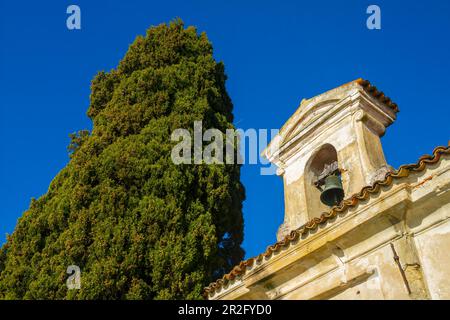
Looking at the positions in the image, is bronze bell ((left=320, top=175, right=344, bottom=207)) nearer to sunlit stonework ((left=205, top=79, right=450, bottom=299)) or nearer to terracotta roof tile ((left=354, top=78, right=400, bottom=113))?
sunlit stonework ((left=205, top=79, right=450, bottom=299))

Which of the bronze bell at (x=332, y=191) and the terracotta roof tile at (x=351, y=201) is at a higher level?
the bronze bell at (x=332, y=191)

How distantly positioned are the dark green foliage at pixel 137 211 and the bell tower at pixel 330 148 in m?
1.51

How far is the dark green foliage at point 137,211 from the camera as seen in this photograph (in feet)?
27.6

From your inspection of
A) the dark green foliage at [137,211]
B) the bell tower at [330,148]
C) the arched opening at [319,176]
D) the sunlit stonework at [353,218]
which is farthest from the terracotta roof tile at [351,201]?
the arched opening at [319,176]

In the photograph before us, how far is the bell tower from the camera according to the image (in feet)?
25.8

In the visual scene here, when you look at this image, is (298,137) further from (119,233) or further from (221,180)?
(119,233)

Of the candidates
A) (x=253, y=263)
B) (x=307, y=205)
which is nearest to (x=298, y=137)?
(x=307, y=205)

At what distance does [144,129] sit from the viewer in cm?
1027

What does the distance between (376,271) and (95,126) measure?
7.25m

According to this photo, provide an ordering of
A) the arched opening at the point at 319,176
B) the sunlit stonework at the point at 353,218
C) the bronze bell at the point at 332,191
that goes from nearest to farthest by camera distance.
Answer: the sunlit stonework at the point at 353,218 < the bronze bell at the point at 332,191 < the arched opening at the point at 319,176

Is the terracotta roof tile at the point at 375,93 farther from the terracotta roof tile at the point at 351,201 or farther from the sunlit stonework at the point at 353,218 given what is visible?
the terracotta roof tile at the point at 351,201

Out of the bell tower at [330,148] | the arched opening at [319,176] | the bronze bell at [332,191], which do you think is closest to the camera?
the bell tower at [330,148]

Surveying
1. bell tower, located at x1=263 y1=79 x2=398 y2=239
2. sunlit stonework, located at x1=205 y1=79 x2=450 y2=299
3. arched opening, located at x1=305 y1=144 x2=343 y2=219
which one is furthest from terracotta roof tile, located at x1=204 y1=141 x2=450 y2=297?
arched opening, located at x1=305 y1=144 x2=343 y2=219

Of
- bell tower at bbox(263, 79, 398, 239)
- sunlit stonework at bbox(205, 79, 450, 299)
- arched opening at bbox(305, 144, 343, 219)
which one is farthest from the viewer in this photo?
arched opening at bbox(305, 144, 343, 219)
